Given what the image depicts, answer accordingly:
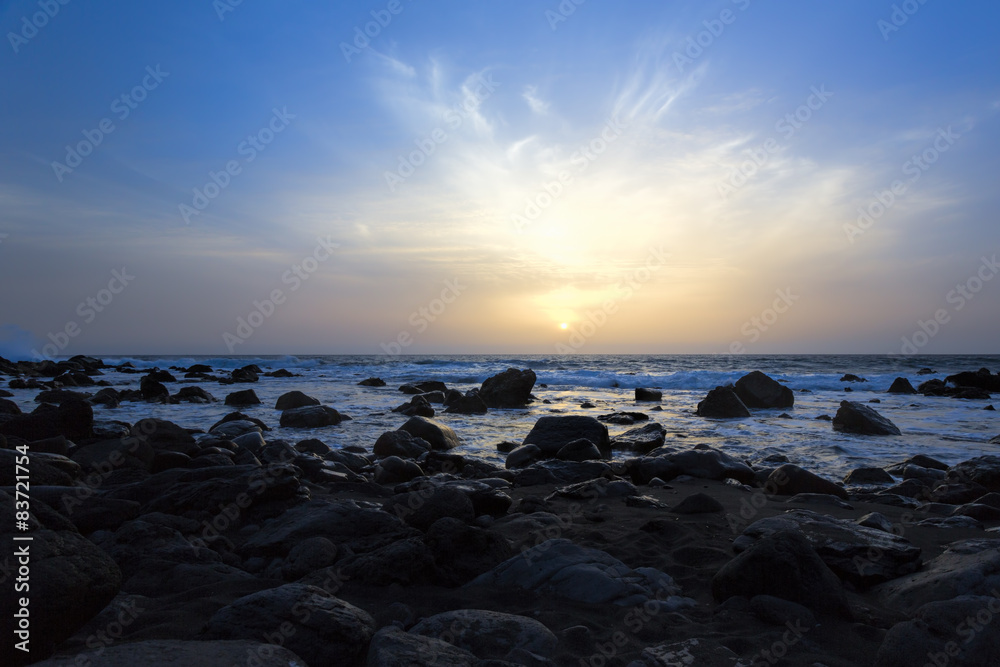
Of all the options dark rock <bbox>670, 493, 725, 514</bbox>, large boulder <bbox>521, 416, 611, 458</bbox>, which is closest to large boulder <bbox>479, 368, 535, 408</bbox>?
large boulder <bbox>521, 416, 611, 458</bbox>

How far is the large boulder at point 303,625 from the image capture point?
2.59 metres

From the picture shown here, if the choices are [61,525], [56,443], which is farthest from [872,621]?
[56,443]

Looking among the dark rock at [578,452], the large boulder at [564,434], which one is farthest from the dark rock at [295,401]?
the dark rock at [578,452]

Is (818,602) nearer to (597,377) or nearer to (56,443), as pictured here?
(56,443)

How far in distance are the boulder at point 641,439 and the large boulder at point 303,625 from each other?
790cm

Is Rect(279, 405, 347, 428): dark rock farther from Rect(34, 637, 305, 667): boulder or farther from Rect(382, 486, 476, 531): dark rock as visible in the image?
Rect(34, 637, 305, 667): boulder

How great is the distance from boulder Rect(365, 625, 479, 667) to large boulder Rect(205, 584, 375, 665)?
Result: 0.44ft

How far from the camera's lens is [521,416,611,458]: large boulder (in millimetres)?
9438

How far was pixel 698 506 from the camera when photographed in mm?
5375

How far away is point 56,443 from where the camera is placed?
772 centimetres

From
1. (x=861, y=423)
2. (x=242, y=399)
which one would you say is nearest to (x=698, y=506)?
(x=861, y=423)

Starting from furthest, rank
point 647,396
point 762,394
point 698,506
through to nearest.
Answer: point 647,396
point 762,394
point 698,506

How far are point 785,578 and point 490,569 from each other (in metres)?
1.83

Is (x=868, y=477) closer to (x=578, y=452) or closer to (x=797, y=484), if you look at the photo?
(x=797, y=484)
